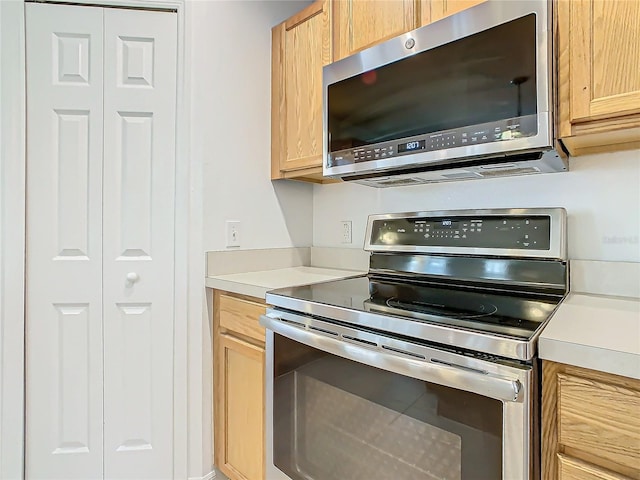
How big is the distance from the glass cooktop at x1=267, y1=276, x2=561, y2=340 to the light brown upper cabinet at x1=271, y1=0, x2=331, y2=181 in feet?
1.84

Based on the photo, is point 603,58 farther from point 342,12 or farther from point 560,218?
point 342,12

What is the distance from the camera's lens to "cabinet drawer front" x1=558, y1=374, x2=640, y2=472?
0.69 metres

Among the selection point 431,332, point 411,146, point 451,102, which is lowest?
point 431,332

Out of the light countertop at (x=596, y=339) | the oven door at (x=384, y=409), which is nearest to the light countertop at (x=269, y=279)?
the oven door at (x=384, y=409)

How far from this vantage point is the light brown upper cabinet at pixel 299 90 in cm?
162

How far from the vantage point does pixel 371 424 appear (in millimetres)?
1046

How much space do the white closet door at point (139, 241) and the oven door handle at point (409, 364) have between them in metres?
0.67

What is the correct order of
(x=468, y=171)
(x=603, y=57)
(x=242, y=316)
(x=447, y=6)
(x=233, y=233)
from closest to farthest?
(x=603, y=57), (x=447, y=6), (x=468, y=171), (x=242, y=316), (x=233, y=233)

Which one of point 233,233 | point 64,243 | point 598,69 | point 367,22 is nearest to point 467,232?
point 598,69

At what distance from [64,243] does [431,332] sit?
142cm

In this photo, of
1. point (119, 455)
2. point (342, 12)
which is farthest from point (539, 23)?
point (119, 455)

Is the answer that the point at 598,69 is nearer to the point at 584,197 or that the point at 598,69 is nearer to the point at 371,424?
the point at 584,197

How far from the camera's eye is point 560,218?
1.23m

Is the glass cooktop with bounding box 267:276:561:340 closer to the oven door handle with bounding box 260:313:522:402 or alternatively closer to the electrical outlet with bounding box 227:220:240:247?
the oven door handle with bounding box 260:313:522:402
